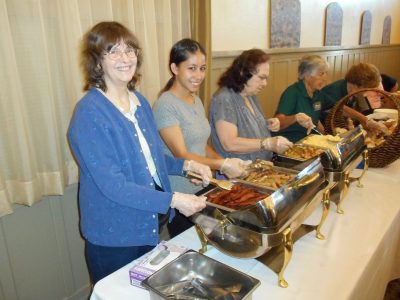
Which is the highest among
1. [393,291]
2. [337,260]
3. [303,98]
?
[303,98]

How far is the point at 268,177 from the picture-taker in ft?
3.91

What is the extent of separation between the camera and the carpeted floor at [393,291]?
1.70 m

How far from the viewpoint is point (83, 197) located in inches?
39.8

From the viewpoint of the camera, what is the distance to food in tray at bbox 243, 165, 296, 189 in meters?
1.14

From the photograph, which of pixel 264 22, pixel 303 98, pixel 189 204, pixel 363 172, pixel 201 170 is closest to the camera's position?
pixel 189 204

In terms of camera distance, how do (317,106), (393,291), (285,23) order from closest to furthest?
→ (393,291), (317,106), (285,23)

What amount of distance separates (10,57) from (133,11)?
633mm

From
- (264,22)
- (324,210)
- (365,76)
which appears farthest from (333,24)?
(324,210)

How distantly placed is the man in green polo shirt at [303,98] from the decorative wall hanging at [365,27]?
2956mm

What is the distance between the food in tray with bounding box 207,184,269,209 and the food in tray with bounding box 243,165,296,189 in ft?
0.22

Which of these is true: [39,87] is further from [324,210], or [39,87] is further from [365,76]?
[365,76]

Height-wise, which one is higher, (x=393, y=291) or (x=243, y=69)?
(x=243, y=69)

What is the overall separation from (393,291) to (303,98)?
3.95 ft

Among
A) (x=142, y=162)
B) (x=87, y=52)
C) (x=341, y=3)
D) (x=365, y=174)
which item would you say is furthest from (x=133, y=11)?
(x=341, y=3)
